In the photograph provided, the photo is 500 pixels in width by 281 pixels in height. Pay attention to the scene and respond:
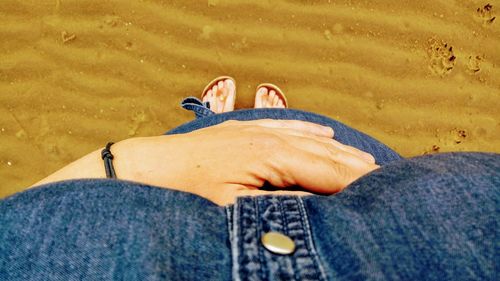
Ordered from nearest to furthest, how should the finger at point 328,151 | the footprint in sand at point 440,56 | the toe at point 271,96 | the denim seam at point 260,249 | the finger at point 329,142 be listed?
the denim seam at point 260,249 < the finger at point 328,151 < the finger at point 329,142 < the toe at point 271,96 < the footprint in sand at point 440,56

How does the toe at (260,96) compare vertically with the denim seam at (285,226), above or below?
above

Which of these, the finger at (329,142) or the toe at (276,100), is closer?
the finger at (329,142)

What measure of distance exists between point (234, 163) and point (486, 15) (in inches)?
76.3

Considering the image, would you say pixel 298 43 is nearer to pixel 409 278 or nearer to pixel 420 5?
pixel 420 5

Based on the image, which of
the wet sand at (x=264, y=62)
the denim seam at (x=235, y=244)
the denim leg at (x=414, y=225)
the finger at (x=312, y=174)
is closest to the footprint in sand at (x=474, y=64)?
the wet sand at (x=264, y=62)

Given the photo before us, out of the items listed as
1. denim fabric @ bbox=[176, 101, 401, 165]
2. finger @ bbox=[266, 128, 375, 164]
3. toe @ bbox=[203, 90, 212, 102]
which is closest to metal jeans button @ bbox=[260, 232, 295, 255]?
finger @ bbox=[266, 128, 375, 164]

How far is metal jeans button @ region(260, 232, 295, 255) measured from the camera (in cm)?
66

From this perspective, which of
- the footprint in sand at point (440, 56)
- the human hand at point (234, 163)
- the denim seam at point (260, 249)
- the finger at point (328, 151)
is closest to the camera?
the denim seam at point (260, 249)

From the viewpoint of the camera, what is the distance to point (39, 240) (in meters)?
0.68

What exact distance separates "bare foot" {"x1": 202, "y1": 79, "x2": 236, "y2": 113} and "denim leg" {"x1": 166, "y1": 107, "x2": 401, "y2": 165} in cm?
72

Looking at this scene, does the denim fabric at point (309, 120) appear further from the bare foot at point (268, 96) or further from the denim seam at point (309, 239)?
the denim seam at point (309, 239)

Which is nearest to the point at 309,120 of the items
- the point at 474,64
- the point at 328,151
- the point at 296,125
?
the point at 296,125

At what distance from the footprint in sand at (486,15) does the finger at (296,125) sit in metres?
1.47

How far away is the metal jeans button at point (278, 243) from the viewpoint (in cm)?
66
